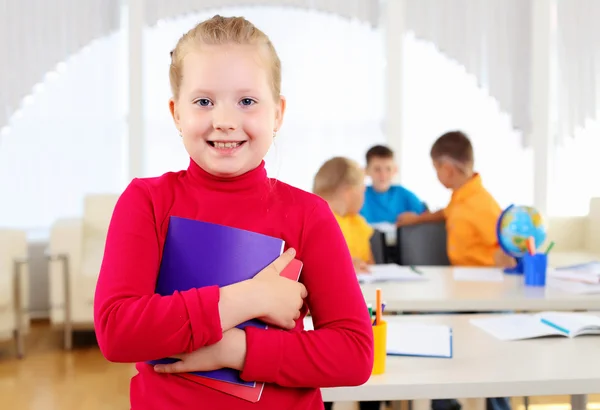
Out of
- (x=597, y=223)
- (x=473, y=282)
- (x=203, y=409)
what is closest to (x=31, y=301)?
(x=473, y=282)

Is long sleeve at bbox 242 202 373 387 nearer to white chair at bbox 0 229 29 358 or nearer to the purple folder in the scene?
the purple folder

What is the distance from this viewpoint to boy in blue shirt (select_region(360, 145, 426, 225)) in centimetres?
451

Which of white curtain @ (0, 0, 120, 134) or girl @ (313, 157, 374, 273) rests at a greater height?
white curtain @ (0, 0, 120, 134)

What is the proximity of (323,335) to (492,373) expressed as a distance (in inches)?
26.2

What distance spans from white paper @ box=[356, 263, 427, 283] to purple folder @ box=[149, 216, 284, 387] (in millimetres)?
1686

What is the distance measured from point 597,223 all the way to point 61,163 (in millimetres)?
4488

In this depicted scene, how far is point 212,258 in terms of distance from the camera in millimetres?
936

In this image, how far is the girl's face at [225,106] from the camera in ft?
3.06

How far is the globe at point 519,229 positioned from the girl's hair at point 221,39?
1946mm

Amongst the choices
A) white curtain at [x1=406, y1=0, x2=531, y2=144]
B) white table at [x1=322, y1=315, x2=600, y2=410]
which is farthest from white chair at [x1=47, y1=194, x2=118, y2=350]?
white curtain at [x1=406, y1=0, x2=531, y2=144]

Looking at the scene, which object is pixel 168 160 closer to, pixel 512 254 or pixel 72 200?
pixel 72 200

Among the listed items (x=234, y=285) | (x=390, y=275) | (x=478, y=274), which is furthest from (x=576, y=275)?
(x=234, y=285)

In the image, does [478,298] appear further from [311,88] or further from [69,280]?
[311,88]

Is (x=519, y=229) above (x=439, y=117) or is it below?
below
